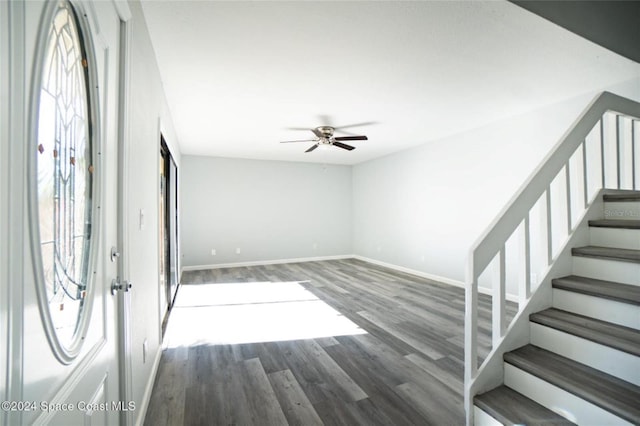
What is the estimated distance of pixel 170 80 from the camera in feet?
8.25

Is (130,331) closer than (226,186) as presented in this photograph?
Yes

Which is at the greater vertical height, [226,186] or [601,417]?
[226,186]

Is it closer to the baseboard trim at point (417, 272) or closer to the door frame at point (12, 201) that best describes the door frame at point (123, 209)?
the door frame at point (12, 201)

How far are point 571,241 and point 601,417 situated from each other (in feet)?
3.41

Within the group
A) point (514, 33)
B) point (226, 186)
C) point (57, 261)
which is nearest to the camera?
point (57, 261)

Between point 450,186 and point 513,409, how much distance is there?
143 inches

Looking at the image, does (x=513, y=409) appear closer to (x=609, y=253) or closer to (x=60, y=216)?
(x=609, y=253)

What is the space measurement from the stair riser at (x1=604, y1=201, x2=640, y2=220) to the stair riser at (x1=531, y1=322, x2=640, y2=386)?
1.16 metres

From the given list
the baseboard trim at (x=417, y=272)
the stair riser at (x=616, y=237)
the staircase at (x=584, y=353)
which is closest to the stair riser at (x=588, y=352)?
the staircase at (x=584, y=353)

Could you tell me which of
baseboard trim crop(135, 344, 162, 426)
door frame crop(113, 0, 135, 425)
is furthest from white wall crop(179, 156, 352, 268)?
door frame crop(113, 0, 135, 425)

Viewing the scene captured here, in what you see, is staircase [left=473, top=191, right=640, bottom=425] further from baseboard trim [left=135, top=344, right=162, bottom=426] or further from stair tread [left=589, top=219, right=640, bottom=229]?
baseboard trim [left=135, top=344, right=162, bottom=426]

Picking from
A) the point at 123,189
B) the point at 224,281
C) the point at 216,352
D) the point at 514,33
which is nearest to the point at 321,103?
the point at 514,33

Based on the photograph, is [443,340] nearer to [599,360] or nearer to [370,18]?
[599,360]

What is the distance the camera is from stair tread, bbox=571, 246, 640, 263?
150 centimetres
